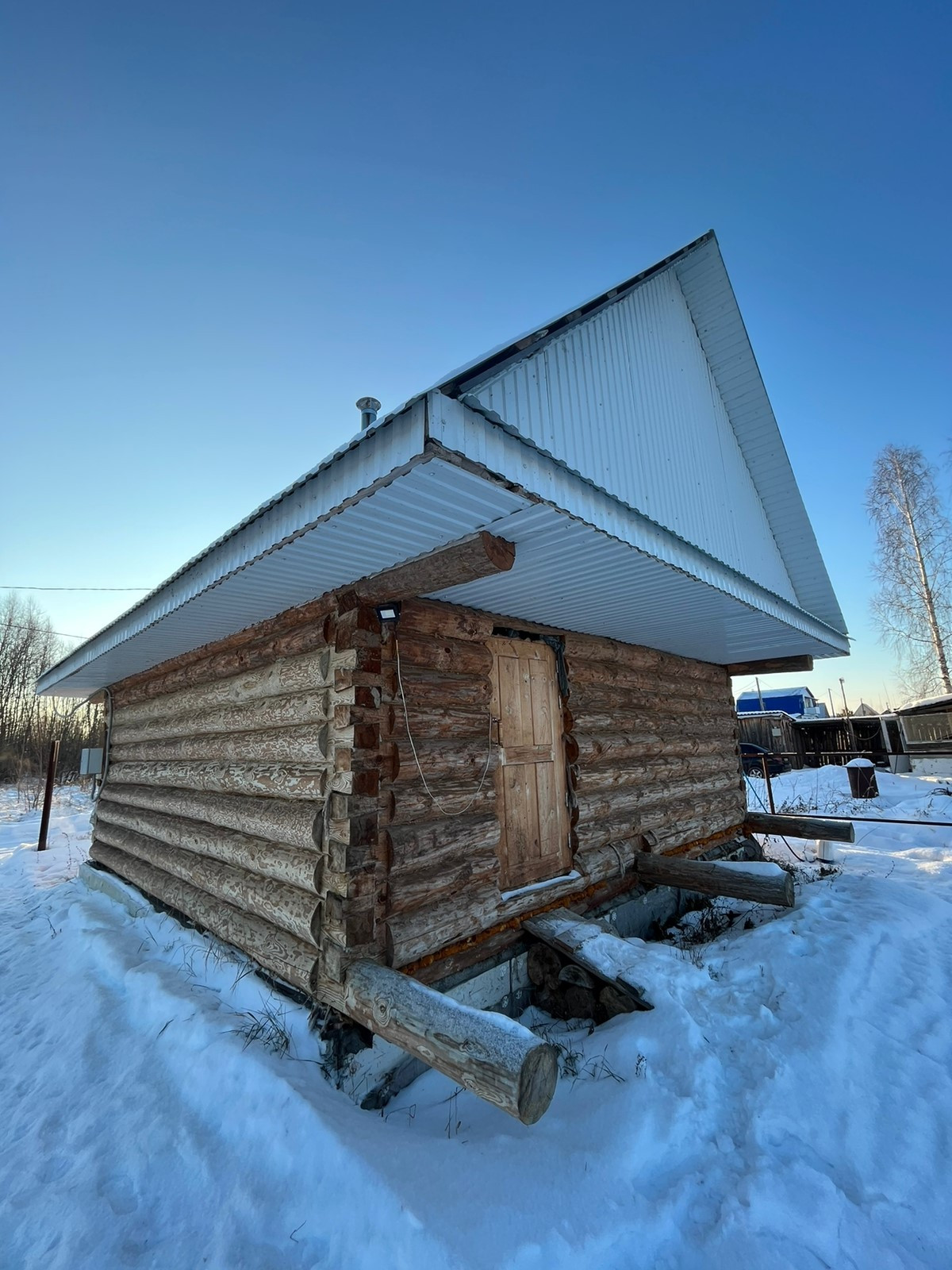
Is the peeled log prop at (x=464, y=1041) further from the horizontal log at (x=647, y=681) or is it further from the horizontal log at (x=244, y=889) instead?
the horizontal log at (x=647, y=681)

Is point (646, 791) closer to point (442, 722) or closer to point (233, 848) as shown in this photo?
point (442, 722)

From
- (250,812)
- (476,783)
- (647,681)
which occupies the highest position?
(647,681)

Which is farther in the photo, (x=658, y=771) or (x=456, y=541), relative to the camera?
(x=658, y=771)

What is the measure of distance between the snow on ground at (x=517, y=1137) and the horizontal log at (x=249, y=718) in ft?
6.52

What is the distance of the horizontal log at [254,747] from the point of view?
4.11 meters

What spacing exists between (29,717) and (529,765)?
1266 inches

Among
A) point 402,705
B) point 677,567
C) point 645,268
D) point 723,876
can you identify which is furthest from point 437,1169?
point 645,268

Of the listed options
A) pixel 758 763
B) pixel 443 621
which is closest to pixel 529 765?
pixel 443 621

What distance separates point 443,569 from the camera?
3215 mm

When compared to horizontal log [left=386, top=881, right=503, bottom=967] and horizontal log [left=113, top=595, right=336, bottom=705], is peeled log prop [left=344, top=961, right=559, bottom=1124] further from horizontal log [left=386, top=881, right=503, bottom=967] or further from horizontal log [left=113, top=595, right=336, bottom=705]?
horizontal log [left=113, top=595, right=336, bottom=705]

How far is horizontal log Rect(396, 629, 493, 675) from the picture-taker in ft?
13.8

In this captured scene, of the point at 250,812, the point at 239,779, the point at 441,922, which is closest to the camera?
the point at 441,922

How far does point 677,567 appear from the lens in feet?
12.6

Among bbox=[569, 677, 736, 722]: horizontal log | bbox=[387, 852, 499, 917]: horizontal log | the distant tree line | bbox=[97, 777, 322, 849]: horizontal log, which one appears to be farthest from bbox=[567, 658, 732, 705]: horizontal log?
the distant tree line
